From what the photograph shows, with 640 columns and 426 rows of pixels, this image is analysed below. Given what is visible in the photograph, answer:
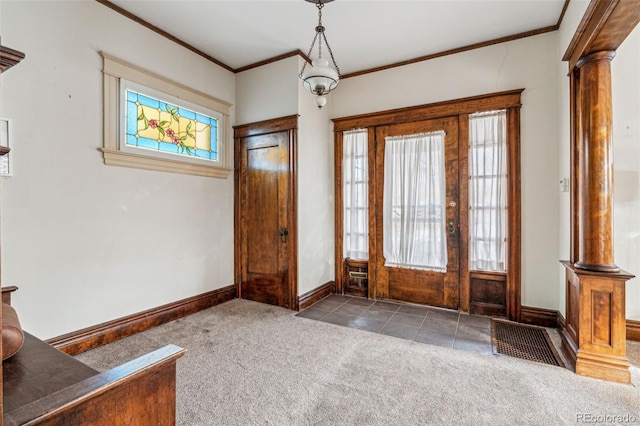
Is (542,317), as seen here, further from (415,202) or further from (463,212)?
(415,202)

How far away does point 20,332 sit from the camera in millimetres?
1469

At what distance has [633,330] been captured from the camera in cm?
278

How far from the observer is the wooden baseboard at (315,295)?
3.69 m

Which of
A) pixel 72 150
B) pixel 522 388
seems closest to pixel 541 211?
pixel 522 388

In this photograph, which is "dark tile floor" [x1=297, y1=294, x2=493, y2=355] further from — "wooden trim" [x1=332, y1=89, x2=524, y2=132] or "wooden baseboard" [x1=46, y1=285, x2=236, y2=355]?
"wooden trim" [x1=332, y1=89, x2=524, y2=132]

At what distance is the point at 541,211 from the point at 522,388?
6.02 feet

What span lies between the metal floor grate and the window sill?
3.38 m

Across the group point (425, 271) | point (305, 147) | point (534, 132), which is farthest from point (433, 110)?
point (425, 271)

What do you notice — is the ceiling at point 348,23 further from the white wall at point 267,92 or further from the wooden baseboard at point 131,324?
the wooden baseboard at point 131,324

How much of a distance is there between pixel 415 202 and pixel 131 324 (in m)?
3.23

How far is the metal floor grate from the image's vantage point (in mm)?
2514

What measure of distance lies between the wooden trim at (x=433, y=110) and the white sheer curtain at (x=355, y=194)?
0.45 feet

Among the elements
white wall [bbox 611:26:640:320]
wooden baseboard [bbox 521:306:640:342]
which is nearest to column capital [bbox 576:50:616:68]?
white wall [bbox 611:26:640:320]

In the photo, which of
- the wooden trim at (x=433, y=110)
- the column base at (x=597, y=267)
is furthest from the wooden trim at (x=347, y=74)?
the column base at (x=597, y=267)
